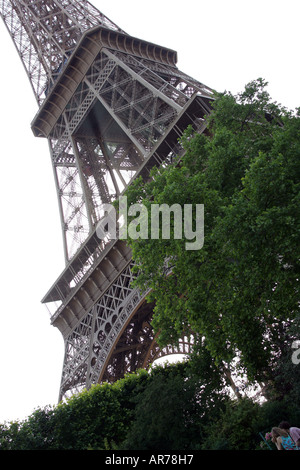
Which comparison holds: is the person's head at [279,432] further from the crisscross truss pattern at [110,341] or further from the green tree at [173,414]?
the crisscross truss pattern at [110,341]

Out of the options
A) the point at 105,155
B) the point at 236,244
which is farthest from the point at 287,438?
the point at 105,155

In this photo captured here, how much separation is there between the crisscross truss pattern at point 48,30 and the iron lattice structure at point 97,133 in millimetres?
79

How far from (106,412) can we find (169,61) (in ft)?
82.5

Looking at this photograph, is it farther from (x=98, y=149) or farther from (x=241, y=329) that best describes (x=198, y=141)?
(x=98, y=149)

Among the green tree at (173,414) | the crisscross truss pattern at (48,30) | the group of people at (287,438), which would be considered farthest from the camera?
the crisscross truss pattern at (48,30)

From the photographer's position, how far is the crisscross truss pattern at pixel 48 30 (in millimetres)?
31859

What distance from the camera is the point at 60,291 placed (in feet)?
87.0

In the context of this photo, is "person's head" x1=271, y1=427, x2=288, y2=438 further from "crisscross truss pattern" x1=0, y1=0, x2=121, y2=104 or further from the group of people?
"crisscross truss pattern" x1=0, y1=0, x2=121, y2=104

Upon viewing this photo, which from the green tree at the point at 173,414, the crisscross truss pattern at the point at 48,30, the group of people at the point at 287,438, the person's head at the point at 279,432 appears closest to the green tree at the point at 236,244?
the green tree at the point at 173,414

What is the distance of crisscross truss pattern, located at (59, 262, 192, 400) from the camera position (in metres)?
21.4

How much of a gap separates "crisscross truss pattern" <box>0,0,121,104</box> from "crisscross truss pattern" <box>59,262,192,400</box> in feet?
57.5

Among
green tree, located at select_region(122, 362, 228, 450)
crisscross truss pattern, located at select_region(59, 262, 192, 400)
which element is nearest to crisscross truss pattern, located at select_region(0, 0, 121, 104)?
crisscross truss pattern, located at select_region(59, 262, 192, 400)

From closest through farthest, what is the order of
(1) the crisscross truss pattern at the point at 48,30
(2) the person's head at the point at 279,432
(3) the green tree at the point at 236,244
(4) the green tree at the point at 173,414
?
(2) the person's head at the point at 279,432
(3) the green tree at the point at 236,244
(4) the green tree at the point at 173,414
(1) the crisscross truss pattern at the point at 48,30
